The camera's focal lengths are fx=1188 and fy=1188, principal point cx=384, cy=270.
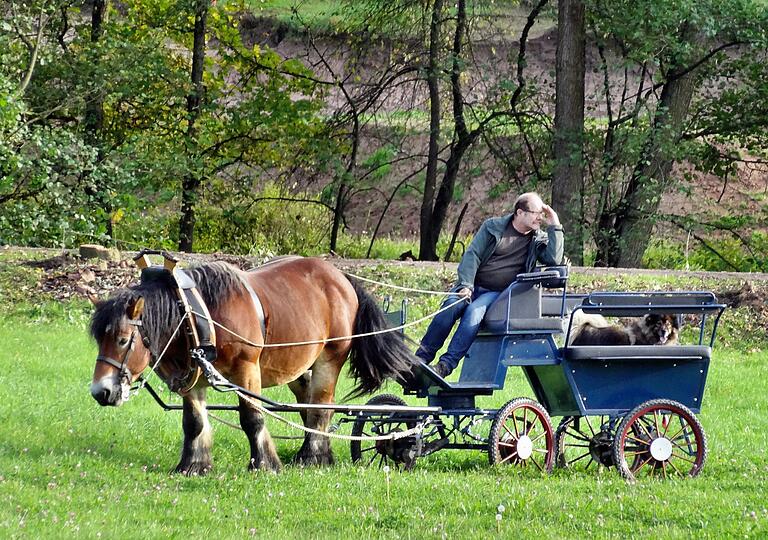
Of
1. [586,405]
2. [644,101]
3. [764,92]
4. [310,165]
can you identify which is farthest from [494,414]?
[310,165]

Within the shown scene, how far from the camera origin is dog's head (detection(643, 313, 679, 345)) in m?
10.3

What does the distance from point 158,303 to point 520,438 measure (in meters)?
2.84

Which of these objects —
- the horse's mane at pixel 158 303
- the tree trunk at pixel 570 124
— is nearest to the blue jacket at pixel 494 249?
the horse's mane at pixel 158 303

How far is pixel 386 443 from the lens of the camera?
9.31m

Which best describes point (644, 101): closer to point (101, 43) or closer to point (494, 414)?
point (101, 43)

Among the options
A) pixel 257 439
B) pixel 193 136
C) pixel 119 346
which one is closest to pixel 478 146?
pixel 193 136

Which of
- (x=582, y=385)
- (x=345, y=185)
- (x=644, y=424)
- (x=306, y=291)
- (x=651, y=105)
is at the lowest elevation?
(x=644, y=424)

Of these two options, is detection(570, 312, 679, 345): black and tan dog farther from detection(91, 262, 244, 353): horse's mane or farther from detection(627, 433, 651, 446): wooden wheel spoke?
detection(91, 262, 244, 353): horse's mane

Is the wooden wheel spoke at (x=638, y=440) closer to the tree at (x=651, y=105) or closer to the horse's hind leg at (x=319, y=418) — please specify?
the horse's hind leg at (x=319, y=418)

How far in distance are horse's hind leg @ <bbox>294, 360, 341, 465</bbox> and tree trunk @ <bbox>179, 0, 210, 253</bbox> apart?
1301 cm

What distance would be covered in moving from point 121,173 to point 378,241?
744 cm

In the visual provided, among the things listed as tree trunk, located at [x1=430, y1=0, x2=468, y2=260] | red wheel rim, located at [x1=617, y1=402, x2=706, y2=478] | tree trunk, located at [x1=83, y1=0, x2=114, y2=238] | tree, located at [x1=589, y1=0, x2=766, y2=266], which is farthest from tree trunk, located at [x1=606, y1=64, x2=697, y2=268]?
red wheel rim, located at [x1=617, y1=402, x2=706, y2=478]

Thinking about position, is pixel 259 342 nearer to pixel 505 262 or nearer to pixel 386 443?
pixel 386 443

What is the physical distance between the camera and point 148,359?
26.3 ft
